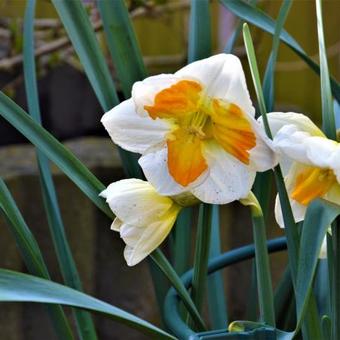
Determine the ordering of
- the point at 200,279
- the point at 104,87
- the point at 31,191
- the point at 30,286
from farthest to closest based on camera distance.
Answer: the point at 31,191
the point at 104,87
the point at 200,279
the point at 30,286

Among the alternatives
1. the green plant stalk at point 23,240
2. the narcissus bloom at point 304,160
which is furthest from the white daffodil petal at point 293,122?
the green plant stalk at point 23,240

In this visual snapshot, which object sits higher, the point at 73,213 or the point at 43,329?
the point at 73,213

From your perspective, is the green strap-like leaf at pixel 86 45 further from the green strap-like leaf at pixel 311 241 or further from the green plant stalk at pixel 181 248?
the green strap-like leaf at pixel 311 241

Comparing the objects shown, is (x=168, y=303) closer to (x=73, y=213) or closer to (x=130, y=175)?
(x=130, y=175)

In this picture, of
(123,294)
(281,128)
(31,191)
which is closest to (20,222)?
(281,128)

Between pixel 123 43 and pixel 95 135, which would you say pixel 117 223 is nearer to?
pixel 123 43

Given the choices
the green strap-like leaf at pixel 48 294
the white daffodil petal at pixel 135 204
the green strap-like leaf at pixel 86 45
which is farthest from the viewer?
the green strap-like leaf at pixel 86 45

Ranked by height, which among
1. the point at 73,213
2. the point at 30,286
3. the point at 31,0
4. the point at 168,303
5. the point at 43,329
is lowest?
the point at 43,329
